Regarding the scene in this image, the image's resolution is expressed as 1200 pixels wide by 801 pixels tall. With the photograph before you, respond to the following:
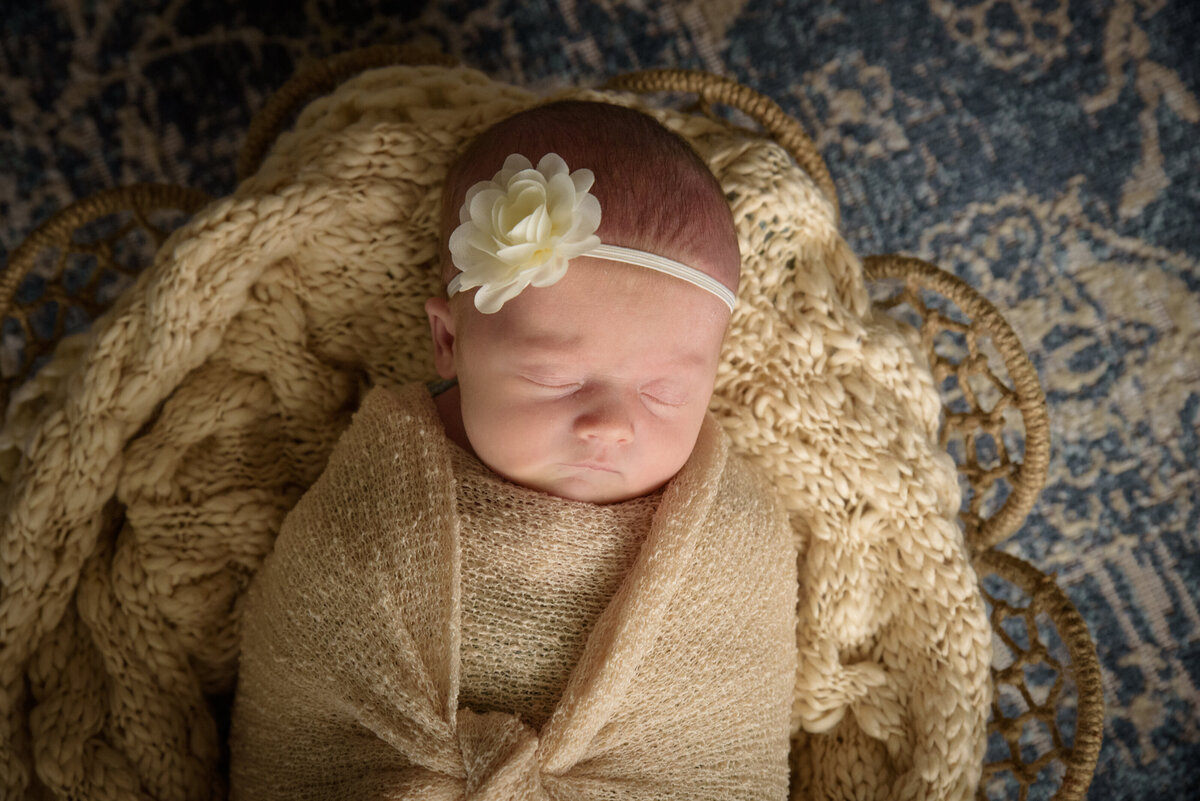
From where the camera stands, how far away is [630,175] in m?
0.99

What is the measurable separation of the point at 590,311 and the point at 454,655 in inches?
15.9

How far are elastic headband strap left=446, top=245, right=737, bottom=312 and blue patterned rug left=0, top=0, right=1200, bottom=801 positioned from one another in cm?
81

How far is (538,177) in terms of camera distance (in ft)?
3.00

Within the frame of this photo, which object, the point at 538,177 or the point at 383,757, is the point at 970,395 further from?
the point at 383,757

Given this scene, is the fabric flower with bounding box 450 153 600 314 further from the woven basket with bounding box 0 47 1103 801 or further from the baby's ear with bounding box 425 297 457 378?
the woven basket with bounding box 0 47 1103 801

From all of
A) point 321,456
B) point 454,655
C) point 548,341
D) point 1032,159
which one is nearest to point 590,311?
point 548,341

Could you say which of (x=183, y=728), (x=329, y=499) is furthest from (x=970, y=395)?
(x=183, y=728)

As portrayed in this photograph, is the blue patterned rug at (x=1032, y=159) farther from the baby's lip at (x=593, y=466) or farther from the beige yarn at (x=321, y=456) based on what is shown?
the baby's lip at (x=593, y=466)

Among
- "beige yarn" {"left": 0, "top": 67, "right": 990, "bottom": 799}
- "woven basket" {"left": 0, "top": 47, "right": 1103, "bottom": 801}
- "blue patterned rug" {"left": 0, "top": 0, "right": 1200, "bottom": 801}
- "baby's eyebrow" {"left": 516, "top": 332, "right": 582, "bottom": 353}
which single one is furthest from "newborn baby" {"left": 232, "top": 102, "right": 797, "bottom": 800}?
"blue patterned rug" {"left": 0, "top": 0, "right": 1200, "bottom": 801}

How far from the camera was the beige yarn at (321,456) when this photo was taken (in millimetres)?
1098

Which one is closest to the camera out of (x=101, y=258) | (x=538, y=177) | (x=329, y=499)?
(x=538, y=177)

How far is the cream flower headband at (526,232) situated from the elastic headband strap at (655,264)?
0.02 m

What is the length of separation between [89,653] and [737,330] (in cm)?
100

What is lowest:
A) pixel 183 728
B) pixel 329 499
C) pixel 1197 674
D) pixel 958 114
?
pixel 1197 674
